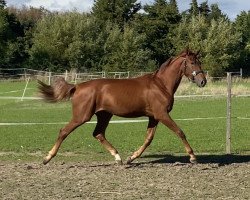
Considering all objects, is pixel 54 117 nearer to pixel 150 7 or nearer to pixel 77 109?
pixel 77 109

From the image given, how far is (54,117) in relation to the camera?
2292cm

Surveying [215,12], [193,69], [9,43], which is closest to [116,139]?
[193,69]

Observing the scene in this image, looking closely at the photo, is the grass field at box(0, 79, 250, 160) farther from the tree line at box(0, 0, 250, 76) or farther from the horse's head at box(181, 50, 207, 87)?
the tree line at box(0, 0, 250, 76)

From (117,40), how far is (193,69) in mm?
55744

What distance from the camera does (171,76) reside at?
992 cm

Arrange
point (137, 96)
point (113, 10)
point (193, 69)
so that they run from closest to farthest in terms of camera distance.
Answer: point (137, 96) < point (193, 69) < point (113, 10)

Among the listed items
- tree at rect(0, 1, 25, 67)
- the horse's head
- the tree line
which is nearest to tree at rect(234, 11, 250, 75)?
the tree line

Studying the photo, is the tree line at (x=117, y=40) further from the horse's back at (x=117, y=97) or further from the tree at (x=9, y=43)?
the horse's back at (x=117, y=97)

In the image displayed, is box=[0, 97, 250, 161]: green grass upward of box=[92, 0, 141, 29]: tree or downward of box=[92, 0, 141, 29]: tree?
downward

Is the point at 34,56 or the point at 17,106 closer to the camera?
the point at 17,106

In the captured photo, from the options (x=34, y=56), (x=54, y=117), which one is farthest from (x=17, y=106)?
(x=34, y=56)

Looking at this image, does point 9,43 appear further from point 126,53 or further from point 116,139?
point 116,139

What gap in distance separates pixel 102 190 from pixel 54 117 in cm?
1567

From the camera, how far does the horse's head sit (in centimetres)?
980
